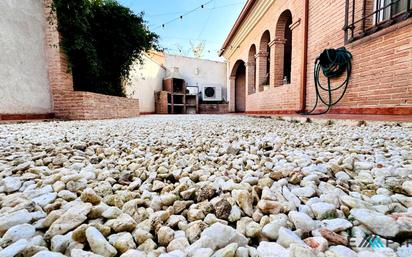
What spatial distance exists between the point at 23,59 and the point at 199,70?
8678mm

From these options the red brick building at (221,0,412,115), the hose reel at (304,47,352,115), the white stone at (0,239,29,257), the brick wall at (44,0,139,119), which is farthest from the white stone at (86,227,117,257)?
the brick wall at (44,0,139,119)

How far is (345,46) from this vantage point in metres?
2.72

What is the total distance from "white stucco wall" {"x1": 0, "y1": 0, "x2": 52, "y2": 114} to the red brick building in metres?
4.39

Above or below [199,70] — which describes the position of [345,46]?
below

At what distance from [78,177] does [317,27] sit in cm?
377

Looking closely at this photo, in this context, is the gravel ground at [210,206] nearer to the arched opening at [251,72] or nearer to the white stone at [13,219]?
the white stone at [13,219]

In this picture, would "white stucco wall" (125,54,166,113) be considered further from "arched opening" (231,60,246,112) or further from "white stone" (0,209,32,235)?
"white stone" (0,209,32,235)

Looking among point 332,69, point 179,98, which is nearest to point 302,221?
point 332,69

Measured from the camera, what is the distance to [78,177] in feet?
2.49

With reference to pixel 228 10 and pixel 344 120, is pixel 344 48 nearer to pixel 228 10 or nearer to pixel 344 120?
pixel 344 120

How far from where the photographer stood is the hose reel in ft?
8.68

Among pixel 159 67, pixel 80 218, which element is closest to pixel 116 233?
pixel 80 218

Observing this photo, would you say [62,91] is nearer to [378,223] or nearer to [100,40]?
[100,40]

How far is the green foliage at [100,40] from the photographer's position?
3.66 meters
